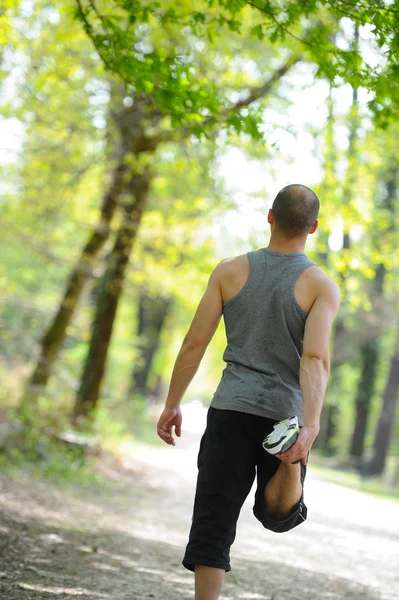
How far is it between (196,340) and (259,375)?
1.35ft

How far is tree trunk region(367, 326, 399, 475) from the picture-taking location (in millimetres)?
23312

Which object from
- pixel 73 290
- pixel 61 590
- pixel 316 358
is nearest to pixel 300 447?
pixel 316 358

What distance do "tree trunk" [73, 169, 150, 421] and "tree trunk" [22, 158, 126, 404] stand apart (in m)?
0.27

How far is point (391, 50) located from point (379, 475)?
20.9 meters

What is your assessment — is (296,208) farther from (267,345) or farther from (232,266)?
(267,345)

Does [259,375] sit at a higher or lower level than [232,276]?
lower

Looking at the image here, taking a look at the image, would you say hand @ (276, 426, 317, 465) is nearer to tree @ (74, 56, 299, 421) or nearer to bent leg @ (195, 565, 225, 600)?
bent leg @ (195, 565, 225, 600)

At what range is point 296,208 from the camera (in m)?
4.05

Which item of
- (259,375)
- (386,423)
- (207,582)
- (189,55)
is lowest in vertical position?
(207,582)

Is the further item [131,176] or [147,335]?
[147,335]

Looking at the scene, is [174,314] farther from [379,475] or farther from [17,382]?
[17,382]

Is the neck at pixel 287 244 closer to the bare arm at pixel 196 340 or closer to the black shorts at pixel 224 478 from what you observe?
the bare arm at pixel 196 340

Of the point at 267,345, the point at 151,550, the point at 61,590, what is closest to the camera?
the point at 267,345

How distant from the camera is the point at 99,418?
48.9 feet
